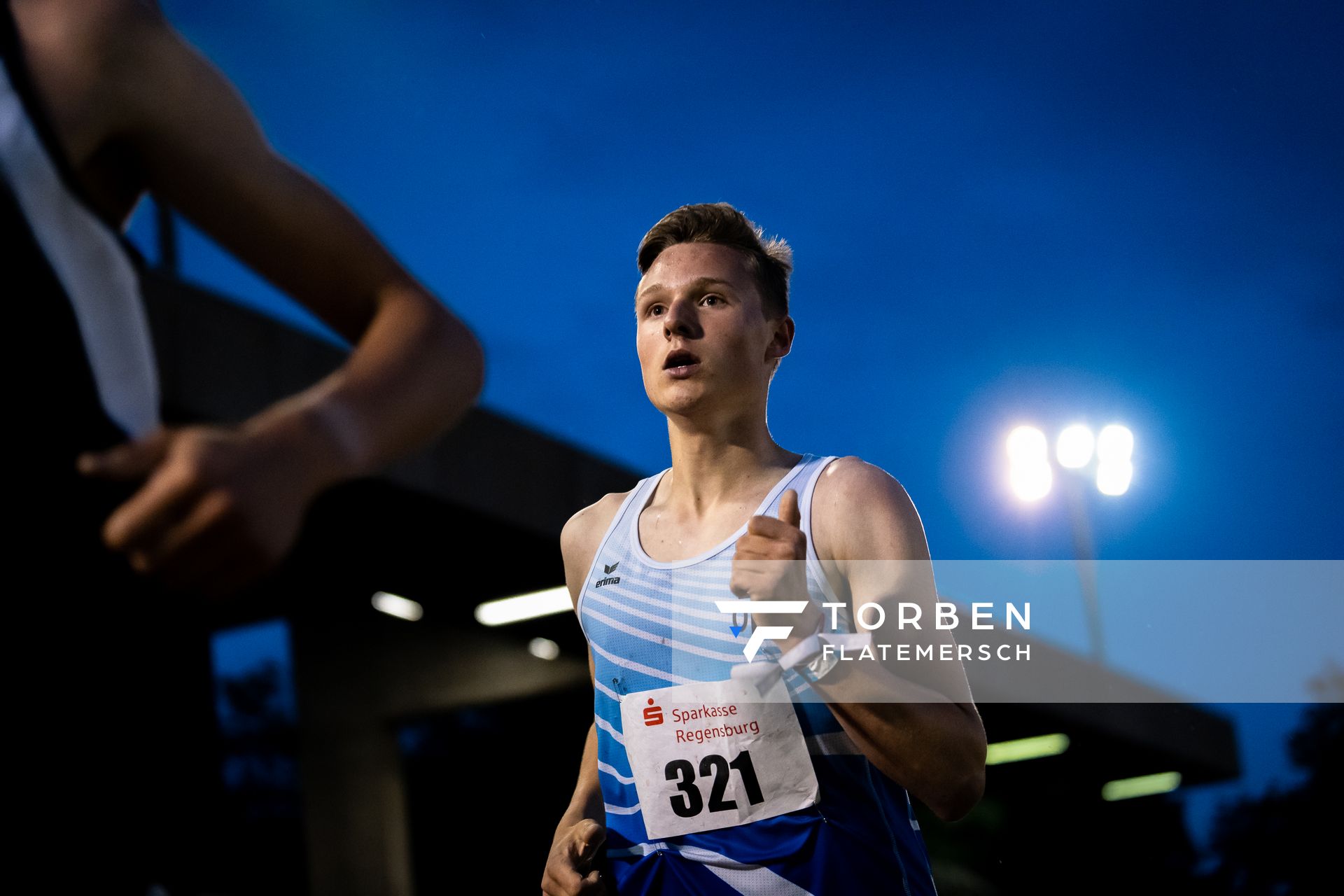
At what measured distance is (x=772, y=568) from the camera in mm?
1864

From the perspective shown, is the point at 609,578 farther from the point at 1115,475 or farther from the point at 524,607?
the point at 524,607

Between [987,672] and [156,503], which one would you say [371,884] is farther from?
[156,503]

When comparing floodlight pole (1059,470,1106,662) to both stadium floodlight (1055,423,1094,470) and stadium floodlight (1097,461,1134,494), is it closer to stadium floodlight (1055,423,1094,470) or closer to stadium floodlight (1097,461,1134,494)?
stadium floodlight (1055,423,1094,470)

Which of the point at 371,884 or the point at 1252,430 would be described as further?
the point at 371,884

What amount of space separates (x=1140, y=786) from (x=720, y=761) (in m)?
21.0

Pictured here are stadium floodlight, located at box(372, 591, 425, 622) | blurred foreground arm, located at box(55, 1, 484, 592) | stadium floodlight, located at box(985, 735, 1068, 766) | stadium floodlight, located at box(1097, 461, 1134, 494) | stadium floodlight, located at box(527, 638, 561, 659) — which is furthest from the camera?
stadium floodlight, located at box(985, 735, 1068, 766)

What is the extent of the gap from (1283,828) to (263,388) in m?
16.7

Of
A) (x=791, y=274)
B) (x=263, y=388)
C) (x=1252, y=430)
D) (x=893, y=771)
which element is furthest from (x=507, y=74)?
(x=893, y=771)

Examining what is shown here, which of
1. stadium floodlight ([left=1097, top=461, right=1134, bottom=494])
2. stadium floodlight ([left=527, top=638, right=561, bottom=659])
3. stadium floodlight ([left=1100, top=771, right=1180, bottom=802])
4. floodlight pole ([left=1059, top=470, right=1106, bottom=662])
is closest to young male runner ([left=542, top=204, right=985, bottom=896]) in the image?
stadium floodlight ([left=1097, top=461, right=1134, bottom=494])

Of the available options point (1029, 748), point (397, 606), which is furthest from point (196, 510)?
point (1029, 748)

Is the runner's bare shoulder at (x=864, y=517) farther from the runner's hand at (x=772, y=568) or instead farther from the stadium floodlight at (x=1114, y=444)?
the stadium floodlight at (x=1114, y=444)

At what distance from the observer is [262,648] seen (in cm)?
1130

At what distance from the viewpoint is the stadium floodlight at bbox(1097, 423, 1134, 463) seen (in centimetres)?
745

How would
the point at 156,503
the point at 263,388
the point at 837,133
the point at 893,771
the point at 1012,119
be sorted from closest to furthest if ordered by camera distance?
1. the point at 156,503
2. the point at 893,771
3. the point at 263,388
4. the point at 1012,119
5. the point at 837,133
